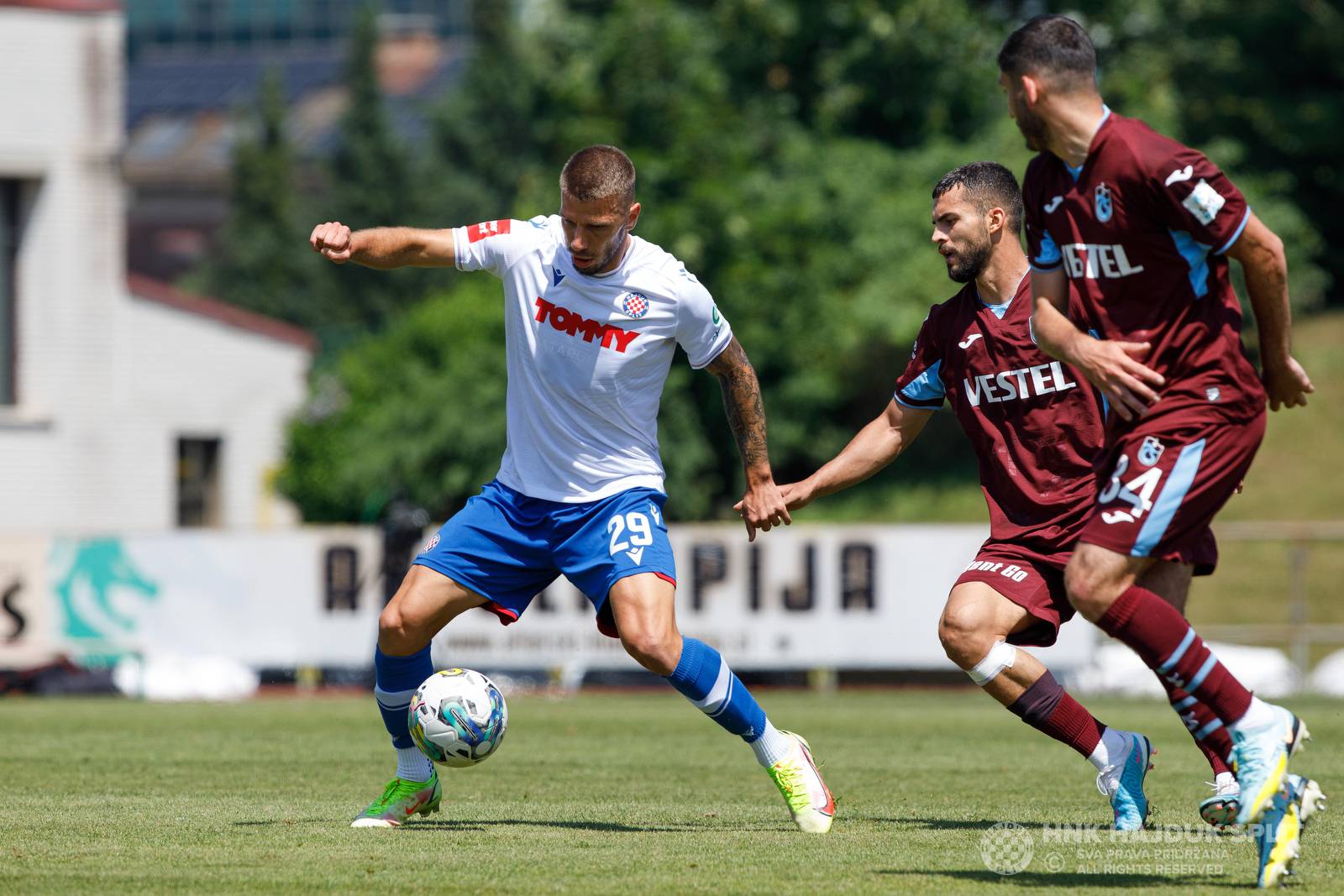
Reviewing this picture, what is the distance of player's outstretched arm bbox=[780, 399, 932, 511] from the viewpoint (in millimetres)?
7777

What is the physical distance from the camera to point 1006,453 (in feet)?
25.5

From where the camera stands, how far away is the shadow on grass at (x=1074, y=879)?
578cm

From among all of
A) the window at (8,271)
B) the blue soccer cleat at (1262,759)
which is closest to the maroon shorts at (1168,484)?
the blue soccer cleat at (1262,759)

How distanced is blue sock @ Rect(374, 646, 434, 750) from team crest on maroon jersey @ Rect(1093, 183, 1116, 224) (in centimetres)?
317

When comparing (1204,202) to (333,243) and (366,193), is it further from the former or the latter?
(366,193)

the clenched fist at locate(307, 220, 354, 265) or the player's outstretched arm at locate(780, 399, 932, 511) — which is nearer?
the clenched fist at locate(307, 220, 354, 265)

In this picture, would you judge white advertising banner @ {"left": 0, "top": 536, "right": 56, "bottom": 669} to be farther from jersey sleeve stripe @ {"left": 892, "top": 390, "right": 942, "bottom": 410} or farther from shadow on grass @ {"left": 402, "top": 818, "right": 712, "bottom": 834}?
jersey sleeve stripe @ {"left": 892, "top": 390, "right": 942, "bottom": 410}

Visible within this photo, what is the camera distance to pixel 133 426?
3469cm

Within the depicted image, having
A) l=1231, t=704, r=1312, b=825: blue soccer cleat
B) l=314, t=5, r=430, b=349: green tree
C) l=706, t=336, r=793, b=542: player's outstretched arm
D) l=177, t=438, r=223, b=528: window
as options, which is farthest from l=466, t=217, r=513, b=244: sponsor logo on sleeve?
l=314, t=5, r=430, b=349: green tree

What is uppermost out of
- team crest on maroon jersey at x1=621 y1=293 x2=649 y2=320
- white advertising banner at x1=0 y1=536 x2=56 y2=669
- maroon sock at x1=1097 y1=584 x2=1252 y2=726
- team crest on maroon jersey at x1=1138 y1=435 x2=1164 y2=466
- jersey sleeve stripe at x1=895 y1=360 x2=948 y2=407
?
team crest on maroon jersey at x1=621 y1=293 x2=649 y2=320

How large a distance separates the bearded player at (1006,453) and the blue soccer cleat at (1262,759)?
67.7 inches

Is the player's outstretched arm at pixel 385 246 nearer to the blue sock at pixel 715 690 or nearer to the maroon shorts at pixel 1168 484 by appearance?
the blue sock at pixel 715 690

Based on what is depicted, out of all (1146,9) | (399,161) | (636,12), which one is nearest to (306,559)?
(636,12)

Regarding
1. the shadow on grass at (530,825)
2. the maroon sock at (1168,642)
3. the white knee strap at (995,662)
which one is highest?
the maroon sock at (1168,642)
